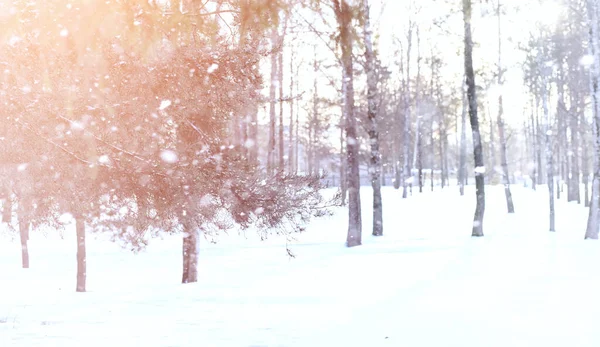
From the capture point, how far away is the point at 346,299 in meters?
9.32

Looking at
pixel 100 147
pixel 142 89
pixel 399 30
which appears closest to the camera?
pixel 100 147

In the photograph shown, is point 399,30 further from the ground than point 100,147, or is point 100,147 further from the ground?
point 399,30

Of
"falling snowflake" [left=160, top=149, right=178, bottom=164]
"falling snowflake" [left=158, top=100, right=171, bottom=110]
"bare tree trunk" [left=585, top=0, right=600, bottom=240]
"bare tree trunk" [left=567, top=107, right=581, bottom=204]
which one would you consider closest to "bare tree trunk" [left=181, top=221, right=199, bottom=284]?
"falling snowflake" [left=158, top=100, right=171, bottom=110]

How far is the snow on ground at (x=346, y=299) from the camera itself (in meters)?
6.85

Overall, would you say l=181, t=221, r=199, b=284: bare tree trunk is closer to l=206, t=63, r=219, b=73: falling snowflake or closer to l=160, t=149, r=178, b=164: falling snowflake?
l=206, t=63, r=219, b=73: falling snowflake

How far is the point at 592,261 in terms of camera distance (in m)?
12.3

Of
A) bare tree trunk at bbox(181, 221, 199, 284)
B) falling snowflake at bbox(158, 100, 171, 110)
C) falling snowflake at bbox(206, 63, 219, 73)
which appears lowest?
bare tree trunk at bbox(181, 221, 199, 284)

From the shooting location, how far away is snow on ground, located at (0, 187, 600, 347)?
685 cm

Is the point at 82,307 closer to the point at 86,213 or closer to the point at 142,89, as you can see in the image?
the point at 86,213

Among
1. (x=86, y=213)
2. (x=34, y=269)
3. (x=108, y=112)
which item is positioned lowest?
(x=34, y=269)

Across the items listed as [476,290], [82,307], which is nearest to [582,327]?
[476,290]

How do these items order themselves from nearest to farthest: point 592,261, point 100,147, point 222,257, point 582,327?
point 582,327, point 100,147, point 592,261, point 222,257

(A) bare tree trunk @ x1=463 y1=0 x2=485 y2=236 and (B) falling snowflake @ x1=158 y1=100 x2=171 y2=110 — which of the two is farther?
(A) bare tree trunk @ x1=463 y1=0 x2=485 y2=236

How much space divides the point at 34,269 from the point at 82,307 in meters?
12.3
